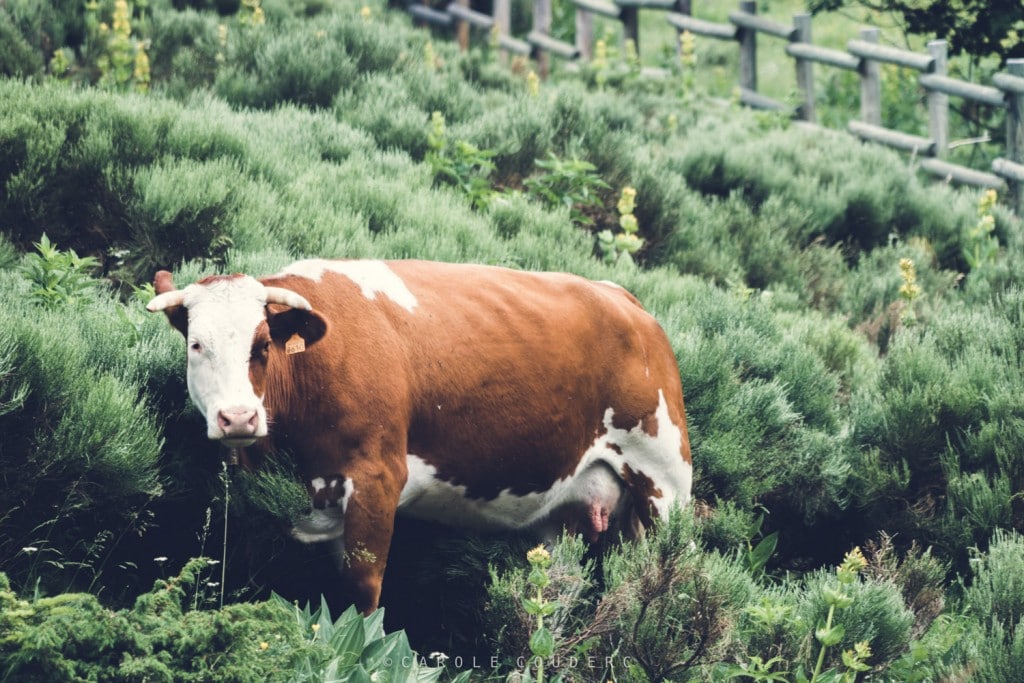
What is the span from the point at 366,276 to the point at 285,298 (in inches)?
24.5

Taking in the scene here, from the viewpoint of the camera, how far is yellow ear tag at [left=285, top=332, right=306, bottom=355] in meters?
4.30

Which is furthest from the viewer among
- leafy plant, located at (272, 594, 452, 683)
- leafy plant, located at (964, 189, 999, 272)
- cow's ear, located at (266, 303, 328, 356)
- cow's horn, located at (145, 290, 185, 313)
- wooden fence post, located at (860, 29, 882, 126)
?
wooden fence post, located at (860, 29, 882, 126)

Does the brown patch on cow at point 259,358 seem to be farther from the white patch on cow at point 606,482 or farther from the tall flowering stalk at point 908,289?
the tall flowering stalk at point 908,289

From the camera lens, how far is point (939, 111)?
1096 centimetres

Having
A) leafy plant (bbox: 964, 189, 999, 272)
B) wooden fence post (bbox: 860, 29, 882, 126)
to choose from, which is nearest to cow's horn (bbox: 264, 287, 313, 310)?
leafy plant (bbox: 964, 189, 999, 272)

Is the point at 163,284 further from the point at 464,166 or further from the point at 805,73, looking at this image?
the point at 805,73

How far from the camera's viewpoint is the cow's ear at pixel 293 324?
4254 mm

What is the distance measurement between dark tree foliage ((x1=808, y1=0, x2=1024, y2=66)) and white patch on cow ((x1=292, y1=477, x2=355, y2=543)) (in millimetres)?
8310

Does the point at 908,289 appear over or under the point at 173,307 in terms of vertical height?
under

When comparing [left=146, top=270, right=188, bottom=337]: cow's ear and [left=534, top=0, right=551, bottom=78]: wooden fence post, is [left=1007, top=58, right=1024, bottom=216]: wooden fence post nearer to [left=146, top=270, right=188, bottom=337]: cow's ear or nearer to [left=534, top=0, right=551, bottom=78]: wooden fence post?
[left=534, top=0, right=551, bottom=78]: wooden fence post

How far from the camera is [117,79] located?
27.9 ft

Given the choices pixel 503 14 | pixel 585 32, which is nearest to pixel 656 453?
pixel 585 32

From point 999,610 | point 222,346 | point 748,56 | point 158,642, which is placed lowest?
point 748,56

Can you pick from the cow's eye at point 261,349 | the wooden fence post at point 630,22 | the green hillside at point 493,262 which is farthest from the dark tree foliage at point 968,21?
the cow's eye at point 261,349
